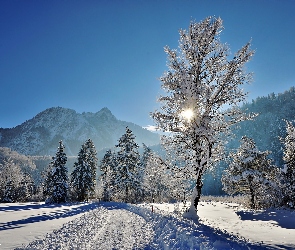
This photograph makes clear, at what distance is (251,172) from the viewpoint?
32.7 m

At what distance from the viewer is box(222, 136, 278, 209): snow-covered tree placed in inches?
1238

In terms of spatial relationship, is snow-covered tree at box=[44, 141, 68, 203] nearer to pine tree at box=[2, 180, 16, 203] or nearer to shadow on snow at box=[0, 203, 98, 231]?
pine tree at box=[2, 180, 16, 203]

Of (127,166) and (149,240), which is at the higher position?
(127,166)

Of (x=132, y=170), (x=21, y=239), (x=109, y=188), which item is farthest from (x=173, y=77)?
(x=109, y=188)

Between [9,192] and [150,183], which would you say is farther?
[150,183]

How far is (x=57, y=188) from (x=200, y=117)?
4106 cm

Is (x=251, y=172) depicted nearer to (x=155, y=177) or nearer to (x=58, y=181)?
(x=155, y=177)

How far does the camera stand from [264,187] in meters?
30.4

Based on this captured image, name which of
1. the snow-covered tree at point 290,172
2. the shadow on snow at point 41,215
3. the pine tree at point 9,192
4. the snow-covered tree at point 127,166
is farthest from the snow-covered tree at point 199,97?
the pine tree at point 9,192

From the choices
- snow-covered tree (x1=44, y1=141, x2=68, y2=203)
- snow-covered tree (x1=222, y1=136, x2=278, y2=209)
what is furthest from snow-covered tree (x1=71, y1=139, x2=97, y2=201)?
snow-covered tree (x1=222, y1=136, x2=278, y2=209)

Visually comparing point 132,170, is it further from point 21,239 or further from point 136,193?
point 21,239

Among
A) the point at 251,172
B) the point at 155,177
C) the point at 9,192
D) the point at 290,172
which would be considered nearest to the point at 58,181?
the point at 155,177

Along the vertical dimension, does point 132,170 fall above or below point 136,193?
above

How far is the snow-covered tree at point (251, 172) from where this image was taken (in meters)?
31.5
